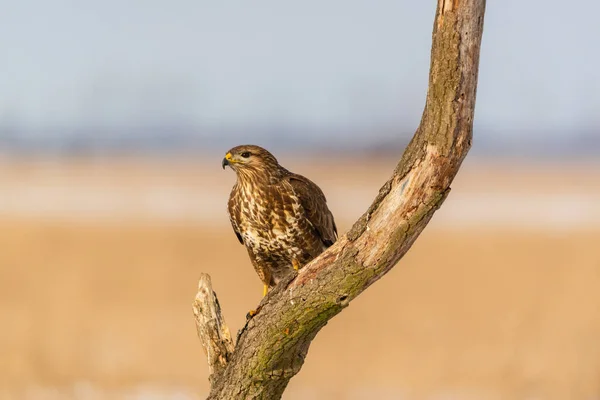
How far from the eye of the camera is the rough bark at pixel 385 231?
5.33m

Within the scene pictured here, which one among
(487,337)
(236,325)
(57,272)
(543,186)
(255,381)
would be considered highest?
(543,186)

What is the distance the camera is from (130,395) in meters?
13.0

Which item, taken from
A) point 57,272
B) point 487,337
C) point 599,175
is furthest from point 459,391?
point 599,175

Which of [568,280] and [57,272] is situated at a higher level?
[57,272]

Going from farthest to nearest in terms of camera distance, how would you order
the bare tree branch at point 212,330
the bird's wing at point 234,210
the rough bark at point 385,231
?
the bird's wing at point 234,210 → the bare tree branch at point 212,330 → the rough bark at point 385,231

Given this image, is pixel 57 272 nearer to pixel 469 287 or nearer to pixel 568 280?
pixel 469 287

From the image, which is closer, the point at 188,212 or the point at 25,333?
the point at 25,333

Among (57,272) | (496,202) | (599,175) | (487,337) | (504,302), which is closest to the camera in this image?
(487,337)

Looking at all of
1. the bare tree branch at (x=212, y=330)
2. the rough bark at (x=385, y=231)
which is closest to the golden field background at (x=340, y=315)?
the bare tree branch at (x=212, y=330)

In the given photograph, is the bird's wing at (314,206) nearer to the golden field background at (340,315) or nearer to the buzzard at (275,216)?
the buzzard at (275,216)

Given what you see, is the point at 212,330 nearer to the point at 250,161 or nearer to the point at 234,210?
the point at 234,210

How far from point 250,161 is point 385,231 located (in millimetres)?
2741

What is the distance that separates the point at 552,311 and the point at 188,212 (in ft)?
42.8

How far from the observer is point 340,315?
Result: 15672 mm
